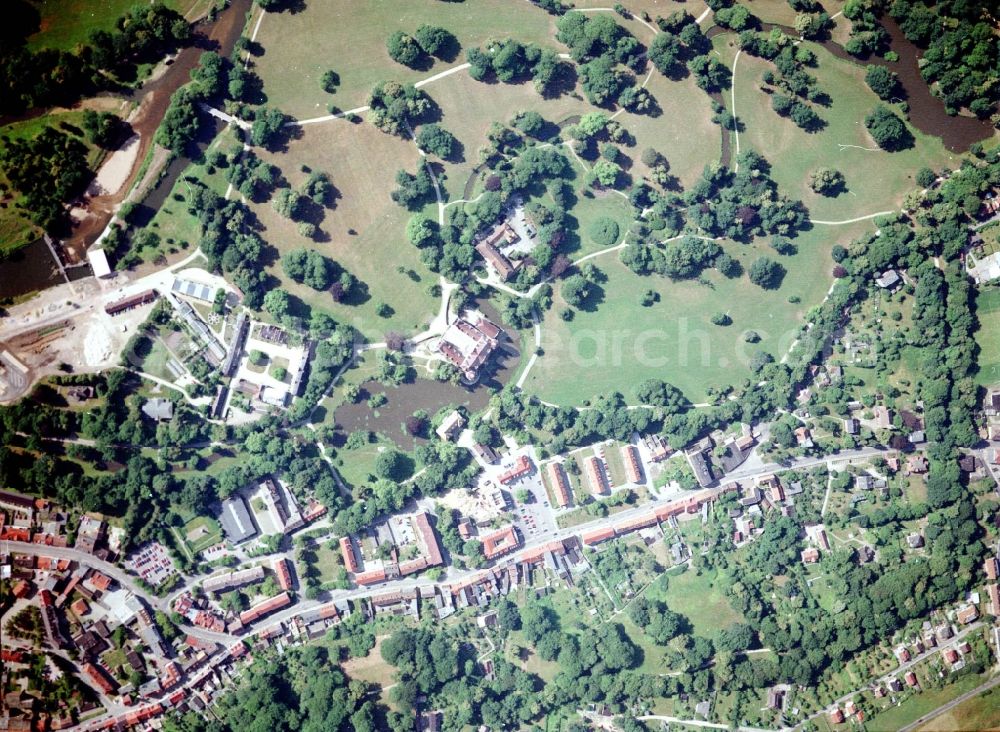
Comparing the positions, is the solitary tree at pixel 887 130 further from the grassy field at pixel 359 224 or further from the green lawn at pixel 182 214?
the green lawn at pixel 182 214

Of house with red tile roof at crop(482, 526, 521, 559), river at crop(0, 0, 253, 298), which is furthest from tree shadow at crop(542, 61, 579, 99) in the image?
house with red tile roof at crop(482, 526, 521, 559)

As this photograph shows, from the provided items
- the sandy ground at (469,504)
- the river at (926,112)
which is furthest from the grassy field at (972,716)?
the river at (926,112)

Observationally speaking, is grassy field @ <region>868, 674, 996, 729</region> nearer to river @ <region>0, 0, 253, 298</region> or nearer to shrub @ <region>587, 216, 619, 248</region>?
shrub @ <region>587, 216, 619, 248</region>

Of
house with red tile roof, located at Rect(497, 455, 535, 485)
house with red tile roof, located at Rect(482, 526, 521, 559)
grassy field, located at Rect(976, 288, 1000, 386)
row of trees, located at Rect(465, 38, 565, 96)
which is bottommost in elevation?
house with red tile roof, located at Rect(482, 526, 521, 559)

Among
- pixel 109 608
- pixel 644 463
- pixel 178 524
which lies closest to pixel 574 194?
pixel 644 463

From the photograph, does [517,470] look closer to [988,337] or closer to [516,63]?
[516,63]

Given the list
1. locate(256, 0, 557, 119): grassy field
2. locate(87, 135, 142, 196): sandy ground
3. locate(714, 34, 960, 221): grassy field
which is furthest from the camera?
locate(714, 34, 960, 221): grassy field
